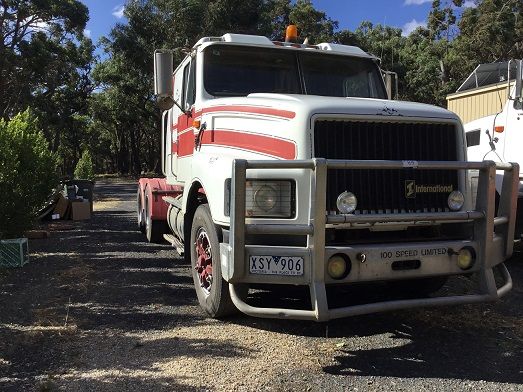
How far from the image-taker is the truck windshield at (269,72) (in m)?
5.62

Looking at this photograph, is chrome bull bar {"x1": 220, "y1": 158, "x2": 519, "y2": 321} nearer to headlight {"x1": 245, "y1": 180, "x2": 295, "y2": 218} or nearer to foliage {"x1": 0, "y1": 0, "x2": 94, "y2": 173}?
headlight {"x1": 245, "y1": 180, "x2": 295, "y2": 218}

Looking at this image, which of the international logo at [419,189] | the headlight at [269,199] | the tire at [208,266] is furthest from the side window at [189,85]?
the international logo at [419,189]

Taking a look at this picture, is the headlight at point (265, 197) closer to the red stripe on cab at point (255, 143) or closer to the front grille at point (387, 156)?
the red stripe on cab at point (255, 143)

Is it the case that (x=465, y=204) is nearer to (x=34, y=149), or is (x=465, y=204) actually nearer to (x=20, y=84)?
(x=34, y=149)

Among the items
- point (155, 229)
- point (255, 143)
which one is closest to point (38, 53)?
point (155, 229)

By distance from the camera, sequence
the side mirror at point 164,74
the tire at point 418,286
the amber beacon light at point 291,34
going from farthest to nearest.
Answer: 1. the amber beacon light at point 291,34
2. the side mirror at point 164,74
3. the tire at point 418,286

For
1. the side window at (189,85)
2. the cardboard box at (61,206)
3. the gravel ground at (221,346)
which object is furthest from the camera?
the cardboard box at (61,206)

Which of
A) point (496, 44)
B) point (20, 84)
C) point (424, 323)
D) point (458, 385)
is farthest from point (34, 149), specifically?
point (496, 44)

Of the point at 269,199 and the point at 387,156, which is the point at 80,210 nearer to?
the point at 269,199

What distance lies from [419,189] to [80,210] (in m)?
10.6

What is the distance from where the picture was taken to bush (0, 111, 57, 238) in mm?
8031

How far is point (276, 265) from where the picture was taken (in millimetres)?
3887

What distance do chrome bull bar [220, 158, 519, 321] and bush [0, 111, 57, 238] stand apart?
527cm

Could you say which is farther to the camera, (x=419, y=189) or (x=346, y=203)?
(x=419, y=189)
